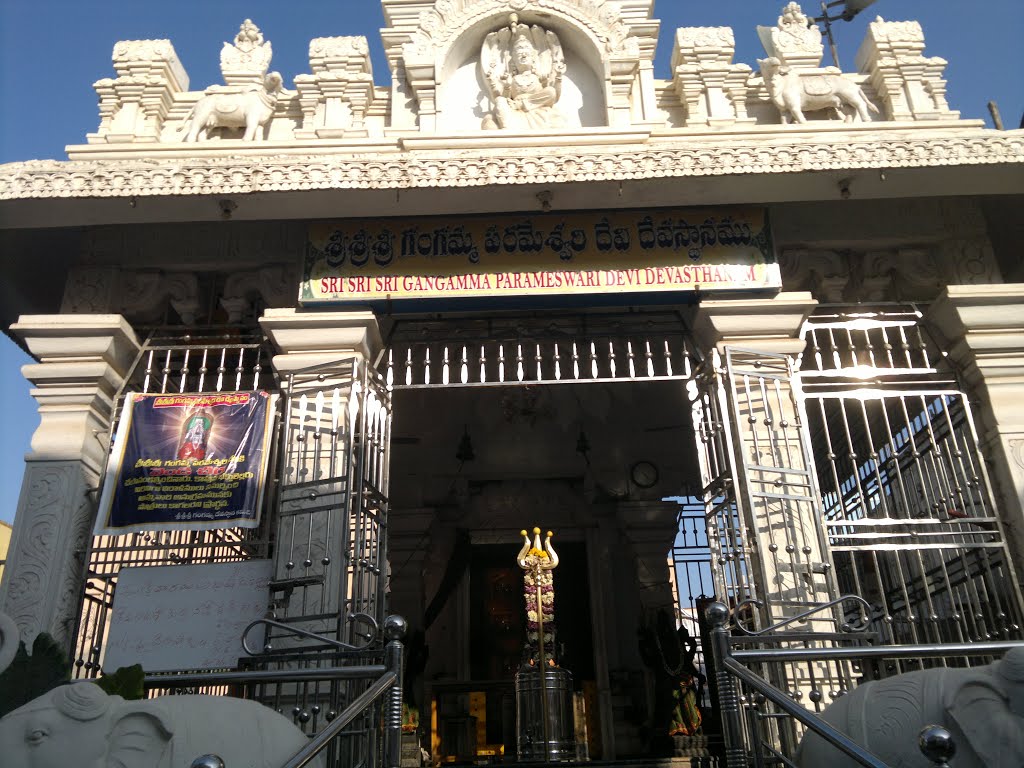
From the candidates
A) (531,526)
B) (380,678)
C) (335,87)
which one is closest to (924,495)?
(380,678)

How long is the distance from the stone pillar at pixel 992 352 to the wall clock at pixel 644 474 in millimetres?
4126

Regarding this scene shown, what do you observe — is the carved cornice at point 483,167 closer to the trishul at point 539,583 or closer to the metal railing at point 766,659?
the trishul at point 539,583

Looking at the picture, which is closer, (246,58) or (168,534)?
(168,534)

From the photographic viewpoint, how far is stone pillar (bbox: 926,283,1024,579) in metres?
6.21

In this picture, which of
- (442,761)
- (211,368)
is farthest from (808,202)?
(442,761)

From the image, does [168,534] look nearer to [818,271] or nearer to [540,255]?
[540,255]

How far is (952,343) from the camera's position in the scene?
662cm

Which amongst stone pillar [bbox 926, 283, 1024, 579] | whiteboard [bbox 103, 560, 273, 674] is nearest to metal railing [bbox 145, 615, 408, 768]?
whiteboard [bbox 103, 560, 273, 674]

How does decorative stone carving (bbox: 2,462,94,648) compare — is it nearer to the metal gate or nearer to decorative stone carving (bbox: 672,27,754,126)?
the metal gate

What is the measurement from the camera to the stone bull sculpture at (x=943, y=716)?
2.94 m

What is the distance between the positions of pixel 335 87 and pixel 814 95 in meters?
4.00

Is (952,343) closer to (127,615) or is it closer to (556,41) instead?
(556,41)

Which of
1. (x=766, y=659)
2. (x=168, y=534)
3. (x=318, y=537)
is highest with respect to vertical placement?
(x=168, y=534)

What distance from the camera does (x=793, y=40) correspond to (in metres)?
7.65
